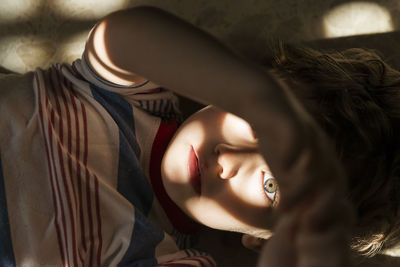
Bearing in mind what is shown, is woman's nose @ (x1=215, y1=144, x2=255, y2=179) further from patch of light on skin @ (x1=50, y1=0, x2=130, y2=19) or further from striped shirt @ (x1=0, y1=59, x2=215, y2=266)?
patch of light on skin @ (x1=50, y1=0, x2=130, y2=19)

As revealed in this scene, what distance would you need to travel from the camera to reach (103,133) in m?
0.75

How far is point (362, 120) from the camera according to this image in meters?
0.68

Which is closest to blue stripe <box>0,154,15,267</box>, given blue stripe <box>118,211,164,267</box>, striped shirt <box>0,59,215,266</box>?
striped shirt <box>0,59,215,266</box>

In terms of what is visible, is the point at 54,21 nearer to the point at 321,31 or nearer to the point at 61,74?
the point at 61,74

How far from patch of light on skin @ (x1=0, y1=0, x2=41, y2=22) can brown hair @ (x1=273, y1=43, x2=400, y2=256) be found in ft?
1.72

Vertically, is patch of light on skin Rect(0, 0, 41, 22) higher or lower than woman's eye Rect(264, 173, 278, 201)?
higher

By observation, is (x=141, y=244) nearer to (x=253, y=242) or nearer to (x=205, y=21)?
(x=253, y=242)

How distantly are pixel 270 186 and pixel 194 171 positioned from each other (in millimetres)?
130

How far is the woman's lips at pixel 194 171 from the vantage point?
27.6 inches

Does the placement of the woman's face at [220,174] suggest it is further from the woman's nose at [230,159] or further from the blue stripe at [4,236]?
the blue stripe at [4,236]

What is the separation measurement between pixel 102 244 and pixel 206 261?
0.61 feet

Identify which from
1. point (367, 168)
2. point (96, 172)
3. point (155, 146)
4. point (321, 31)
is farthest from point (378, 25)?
point (96, 172)

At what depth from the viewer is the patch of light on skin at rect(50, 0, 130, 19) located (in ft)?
2.90

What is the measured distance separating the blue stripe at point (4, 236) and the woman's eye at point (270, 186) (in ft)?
1.39
